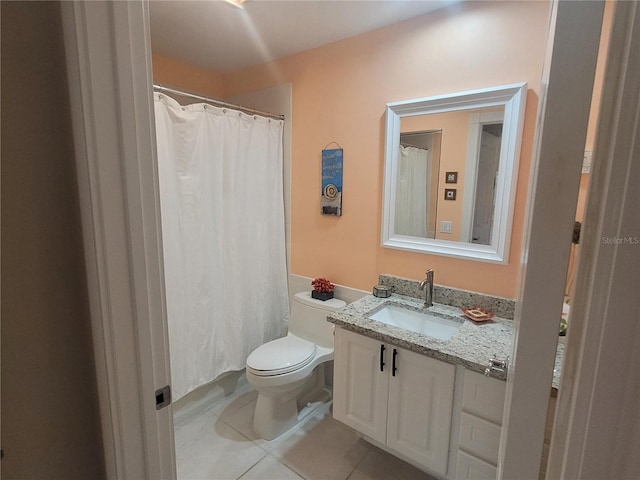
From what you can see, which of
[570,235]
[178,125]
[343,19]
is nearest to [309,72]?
[343,19]

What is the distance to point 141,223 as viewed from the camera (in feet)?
2.27

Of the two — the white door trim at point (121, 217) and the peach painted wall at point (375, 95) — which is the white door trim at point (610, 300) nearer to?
the white door trim at point (121, 217)

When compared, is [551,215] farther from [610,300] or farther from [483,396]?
[483,396]

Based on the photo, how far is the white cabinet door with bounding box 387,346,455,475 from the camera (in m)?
1.35

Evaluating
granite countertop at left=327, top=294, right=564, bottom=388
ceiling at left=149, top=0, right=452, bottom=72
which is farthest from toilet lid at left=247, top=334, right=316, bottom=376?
ceiling at left=149, top=0, right=452, bottom=72

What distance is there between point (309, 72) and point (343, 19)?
1.51 ft

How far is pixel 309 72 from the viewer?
2.16m

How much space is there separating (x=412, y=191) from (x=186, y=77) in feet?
6.21

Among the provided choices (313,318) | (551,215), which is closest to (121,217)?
(551,215)

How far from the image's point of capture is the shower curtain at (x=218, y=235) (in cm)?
184

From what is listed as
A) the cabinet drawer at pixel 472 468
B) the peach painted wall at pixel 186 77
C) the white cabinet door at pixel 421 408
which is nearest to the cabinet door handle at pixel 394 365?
the white cabinet door at pixel 421 408

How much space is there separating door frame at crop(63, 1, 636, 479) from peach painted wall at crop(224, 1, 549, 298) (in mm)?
1064

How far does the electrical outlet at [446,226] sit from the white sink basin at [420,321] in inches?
18.0

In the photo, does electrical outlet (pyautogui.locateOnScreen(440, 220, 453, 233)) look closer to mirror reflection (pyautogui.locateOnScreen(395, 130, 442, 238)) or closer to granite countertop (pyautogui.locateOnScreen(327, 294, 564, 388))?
mirror reflection (pyautogui.locateOnScreen(395, 130, 442, 238))
